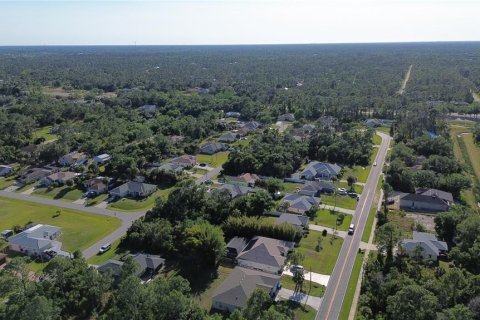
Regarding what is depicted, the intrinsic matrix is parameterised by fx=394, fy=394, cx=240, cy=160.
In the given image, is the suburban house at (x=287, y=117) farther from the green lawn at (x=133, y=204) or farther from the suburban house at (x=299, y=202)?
the green lawn at (x=133, y=204)

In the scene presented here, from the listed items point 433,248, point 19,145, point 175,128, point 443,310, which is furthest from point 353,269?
point 19,145

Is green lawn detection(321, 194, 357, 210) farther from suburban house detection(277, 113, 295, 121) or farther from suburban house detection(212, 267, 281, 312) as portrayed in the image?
suburban house detection(277, 113, 295, 121)

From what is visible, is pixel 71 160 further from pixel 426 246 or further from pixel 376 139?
pixel 376 139

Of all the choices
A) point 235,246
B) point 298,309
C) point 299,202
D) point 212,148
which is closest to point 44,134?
point 212,148

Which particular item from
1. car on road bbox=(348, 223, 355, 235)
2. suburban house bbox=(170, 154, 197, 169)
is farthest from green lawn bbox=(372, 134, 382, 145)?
car on road bbox=(348, 223, 355, 235)

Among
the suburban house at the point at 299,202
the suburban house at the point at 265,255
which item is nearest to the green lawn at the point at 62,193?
the suburban house at the point at 265,255

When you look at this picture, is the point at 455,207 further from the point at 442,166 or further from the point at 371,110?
the point at 371,110
